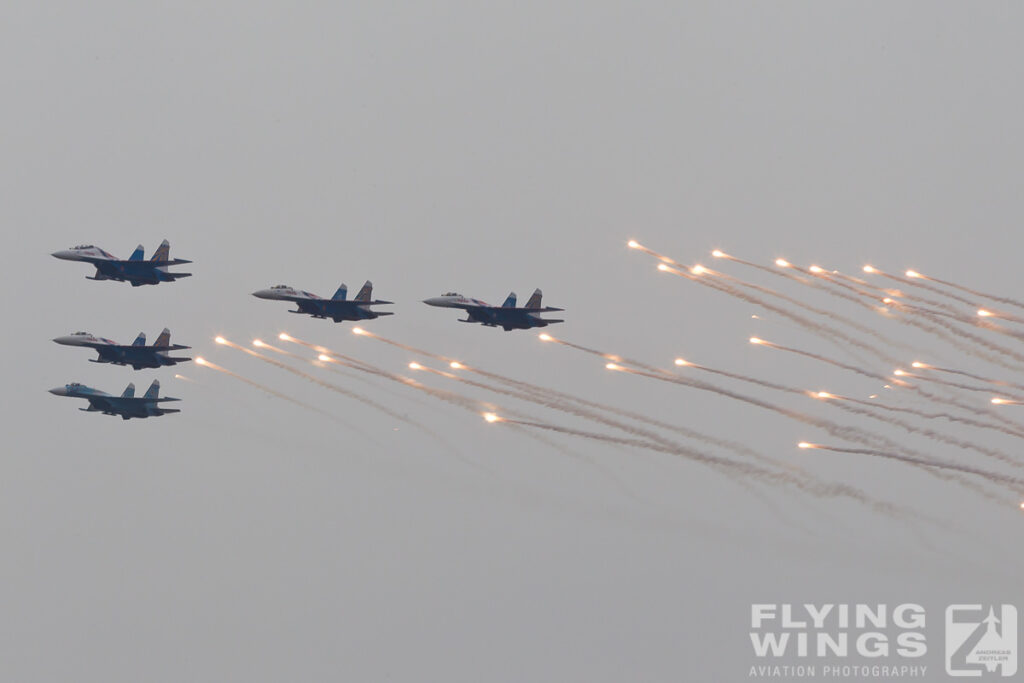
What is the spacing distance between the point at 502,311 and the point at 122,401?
30142mm

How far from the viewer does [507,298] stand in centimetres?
11850

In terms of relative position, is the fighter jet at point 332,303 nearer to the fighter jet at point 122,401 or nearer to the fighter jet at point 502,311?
the fighter jet at point 502,311

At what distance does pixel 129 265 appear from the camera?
122 m

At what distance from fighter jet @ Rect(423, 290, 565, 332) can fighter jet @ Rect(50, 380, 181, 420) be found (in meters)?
22.3

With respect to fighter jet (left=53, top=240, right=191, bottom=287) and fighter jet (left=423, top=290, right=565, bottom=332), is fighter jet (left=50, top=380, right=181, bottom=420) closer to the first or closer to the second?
fighter jet (left=53, top=240, right=191, bottom=287)

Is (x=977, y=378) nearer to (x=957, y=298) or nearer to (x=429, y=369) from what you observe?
(x=957, y=298)

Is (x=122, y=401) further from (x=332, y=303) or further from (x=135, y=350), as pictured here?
(x=332, y=303)

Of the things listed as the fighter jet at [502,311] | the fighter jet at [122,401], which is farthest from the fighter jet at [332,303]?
the fighter jet at [122,401]

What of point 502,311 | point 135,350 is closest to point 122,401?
point 135,350

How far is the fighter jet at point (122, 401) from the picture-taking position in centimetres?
12400

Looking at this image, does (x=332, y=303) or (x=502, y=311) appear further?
(x=332, y=303)

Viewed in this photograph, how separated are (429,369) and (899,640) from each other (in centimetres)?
5898

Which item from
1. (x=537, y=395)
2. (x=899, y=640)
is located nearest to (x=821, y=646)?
(x=899, y=640)

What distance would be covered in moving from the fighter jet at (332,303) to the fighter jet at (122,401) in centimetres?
1120
